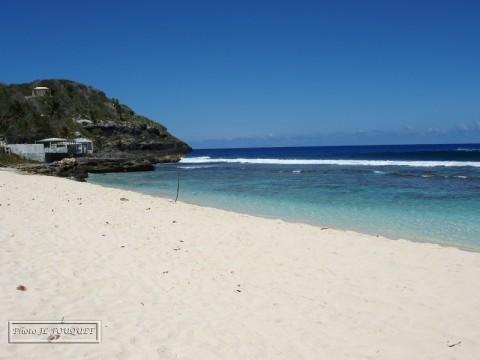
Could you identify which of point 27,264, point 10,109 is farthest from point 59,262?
point 10,109

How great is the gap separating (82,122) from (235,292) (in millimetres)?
84461

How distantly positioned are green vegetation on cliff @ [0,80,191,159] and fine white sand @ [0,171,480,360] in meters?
60.3

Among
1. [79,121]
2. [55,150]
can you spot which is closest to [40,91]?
[79,121]

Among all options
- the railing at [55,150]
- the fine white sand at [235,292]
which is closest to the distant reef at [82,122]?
the railing at [55,150]

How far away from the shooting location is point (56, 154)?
46.9m

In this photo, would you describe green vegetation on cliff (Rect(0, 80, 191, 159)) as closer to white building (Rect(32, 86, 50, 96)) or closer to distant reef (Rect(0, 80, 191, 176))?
distant reef (Rect(0, 80, 191, 176))

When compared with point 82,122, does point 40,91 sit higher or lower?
higher

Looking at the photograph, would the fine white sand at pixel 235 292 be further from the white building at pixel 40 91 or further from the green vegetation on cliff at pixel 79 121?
the white building at pixel 40 91

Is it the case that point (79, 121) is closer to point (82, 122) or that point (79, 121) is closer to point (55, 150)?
point (82, 122)

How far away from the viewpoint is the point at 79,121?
83.1 metres

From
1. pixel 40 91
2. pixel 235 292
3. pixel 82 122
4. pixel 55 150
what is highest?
pixel 40 91

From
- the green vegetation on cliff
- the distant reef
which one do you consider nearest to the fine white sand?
the distant reef

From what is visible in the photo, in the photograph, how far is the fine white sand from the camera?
4.55 m

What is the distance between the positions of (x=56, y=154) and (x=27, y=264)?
4456 centimetres
